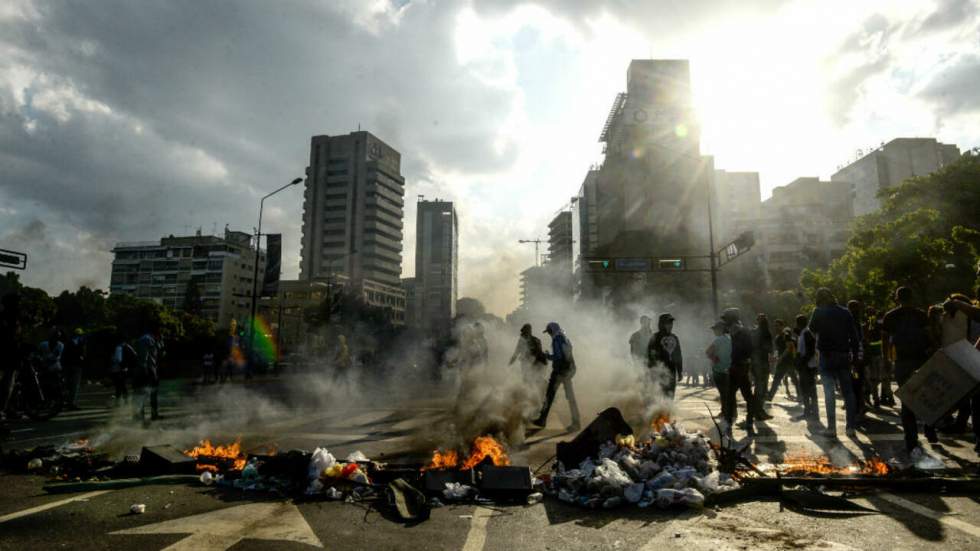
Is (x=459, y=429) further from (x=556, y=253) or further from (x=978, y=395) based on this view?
(x=556, y=253)

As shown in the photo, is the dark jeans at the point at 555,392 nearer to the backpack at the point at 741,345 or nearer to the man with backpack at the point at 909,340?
the backpack at the point at 741,345

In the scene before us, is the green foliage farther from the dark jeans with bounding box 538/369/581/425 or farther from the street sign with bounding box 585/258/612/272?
the dark jeans with bounding box 538/369/581/425

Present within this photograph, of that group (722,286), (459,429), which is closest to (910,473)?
(459,429)

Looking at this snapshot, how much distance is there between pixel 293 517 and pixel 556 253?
174666 mm

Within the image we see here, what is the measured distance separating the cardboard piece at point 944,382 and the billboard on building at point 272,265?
27.2 meters

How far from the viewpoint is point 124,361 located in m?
10.2

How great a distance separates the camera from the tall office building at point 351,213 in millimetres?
135375

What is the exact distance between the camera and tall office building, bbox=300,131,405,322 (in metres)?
135

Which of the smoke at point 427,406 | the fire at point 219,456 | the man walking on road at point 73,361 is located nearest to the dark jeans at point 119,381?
the smoke at point 427,406

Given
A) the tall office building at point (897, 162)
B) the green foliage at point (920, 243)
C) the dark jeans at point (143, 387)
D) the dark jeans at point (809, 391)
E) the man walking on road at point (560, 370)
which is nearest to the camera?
the dark jeans at point (809, 391)

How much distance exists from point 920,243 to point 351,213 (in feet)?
415

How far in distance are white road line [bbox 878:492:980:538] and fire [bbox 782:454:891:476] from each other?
54 centimetres

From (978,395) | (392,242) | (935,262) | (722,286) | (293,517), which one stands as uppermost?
(392,242)

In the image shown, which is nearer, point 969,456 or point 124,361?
point 969,456
